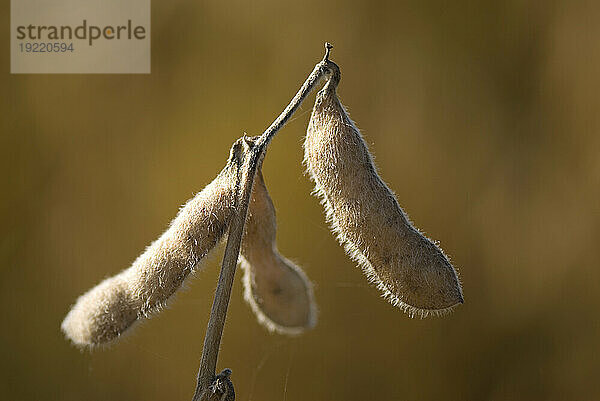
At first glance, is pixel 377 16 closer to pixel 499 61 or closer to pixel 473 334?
pixel 499 61

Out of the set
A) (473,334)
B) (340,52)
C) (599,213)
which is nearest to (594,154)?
(599,213)

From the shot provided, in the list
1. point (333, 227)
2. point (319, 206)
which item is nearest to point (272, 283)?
point (333, 227)

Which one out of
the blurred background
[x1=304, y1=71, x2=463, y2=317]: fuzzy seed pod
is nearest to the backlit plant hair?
[x1=304, y1=71, x2=463, y2=317]: fuzzy seed pod

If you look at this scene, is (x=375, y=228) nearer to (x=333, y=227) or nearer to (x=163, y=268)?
(x=333, y=227)

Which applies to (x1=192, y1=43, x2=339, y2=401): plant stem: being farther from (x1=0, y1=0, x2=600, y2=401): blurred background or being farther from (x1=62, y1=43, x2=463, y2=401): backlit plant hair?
(x1=0, y1=0, x2=600, y2=401): blurred background

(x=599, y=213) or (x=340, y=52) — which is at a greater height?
(x=340, y=52)

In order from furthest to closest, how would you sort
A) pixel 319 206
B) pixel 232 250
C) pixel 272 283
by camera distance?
pixel 319 206
pixel 272 283
pixel 232 250
